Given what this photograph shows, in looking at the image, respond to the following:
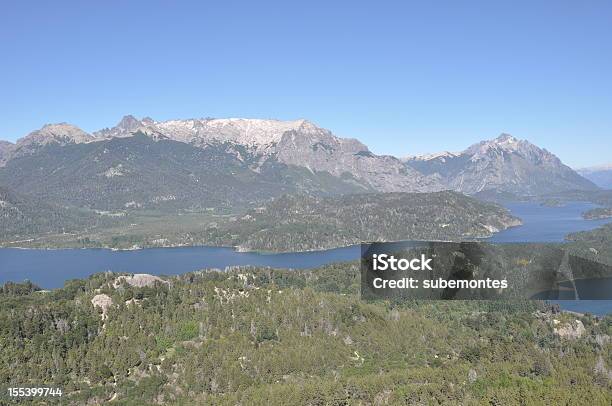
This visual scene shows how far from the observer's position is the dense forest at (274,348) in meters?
89.9

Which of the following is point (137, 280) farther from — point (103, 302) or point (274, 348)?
point (274, 348)

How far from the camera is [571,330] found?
435 ft

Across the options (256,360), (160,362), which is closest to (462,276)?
(256,360)

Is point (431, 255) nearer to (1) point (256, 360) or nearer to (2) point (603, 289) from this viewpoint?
(2) point (603, 289)

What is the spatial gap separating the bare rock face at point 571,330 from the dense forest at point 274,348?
1.08ft

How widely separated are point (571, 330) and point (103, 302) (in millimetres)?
107901

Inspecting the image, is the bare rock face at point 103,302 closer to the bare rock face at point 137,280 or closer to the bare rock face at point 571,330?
the bare rock face at point 137,280

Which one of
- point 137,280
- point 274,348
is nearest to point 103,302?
point 137,280

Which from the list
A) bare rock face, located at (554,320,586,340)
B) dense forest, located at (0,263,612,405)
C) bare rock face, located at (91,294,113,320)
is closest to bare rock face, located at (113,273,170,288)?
dense forest, located at (0,263,612,405)

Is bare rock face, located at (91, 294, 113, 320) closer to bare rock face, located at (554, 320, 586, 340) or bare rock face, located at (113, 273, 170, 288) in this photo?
bare rock face, located at (113, 273, 170, 288)

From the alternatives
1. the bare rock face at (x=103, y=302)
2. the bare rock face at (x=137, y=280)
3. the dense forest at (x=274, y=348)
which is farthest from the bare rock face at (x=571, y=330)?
the bare rock face at (x=103, y=302)

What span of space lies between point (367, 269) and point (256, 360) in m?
83.5

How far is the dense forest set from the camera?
3538 inches

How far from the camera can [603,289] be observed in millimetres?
180250
